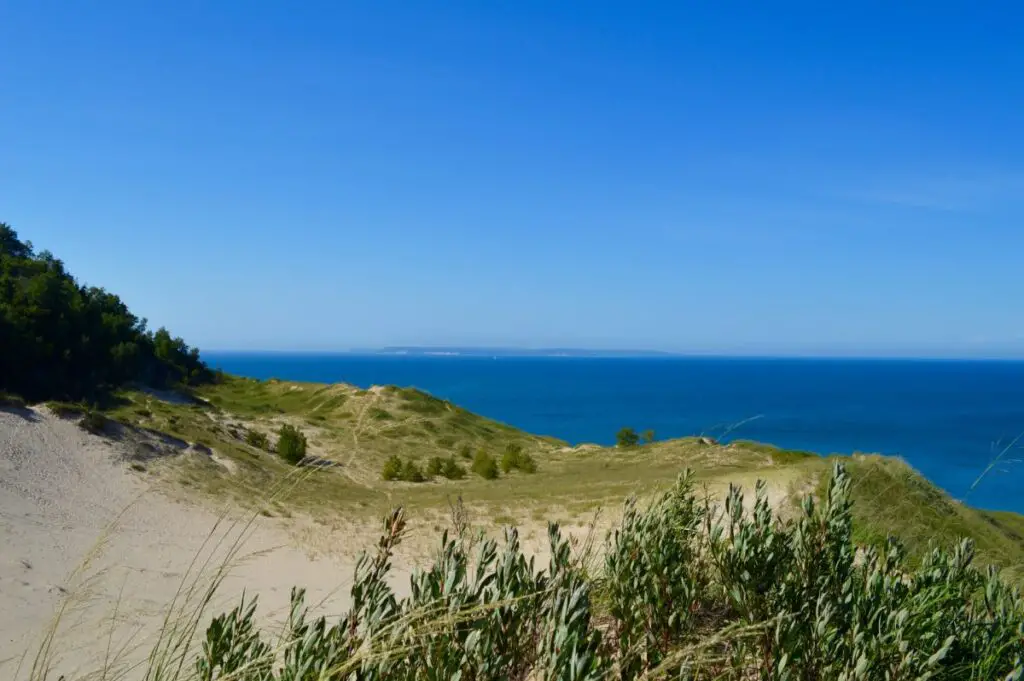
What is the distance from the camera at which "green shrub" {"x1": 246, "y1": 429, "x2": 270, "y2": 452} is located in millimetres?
28422

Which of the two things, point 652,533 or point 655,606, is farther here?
point 652,533

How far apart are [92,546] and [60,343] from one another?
24322mm

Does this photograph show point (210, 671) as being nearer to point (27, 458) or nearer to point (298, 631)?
point (298, 631)

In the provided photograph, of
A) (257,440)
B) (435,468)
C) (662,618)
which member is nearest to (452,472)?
(435,468)

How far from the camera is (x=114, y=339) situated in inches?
1414

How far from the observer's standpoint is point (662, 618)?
3.78 m

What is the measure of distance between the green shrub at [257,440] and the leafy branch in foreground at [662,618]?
86.6 feet

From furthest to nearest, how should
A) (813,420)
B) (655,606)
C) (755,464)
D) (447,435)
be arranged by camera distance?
(813,420), (447,435), (755,464), (655,606)

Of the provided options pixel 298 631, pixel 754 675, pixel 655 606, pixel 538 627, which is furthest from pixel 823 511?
pixel 298 631

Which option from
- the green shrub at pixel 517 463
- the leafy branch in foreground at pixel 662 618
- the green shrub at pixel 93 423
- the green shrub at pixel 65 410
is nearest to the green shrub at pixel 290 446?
the green shrub at pixel 93 423

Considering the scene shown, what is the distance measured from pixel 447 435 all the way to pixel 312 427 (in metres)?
8.40

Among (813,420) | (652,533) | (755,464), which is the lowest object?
(813,420)

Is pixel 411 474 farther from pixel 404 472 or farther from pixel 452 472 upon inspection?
pixel 452 472

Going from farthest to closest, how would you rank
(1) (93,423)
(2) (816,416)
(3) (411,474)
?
(2) (816,416), (3) (411,474), (1) (93,423)
